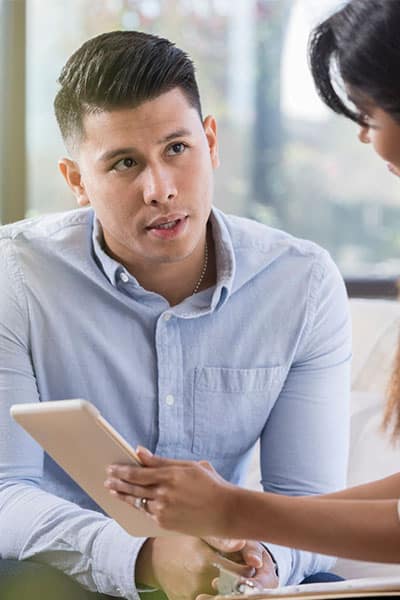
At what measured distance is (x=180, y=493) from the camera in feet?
3.90

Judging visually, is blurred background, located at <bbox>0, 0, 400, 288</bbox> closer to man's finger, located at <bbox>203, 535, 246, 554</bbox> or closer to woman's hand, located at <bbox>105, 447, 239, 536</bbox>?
man's finger, located at <bbox>203, 535, 246, 554</bbox>

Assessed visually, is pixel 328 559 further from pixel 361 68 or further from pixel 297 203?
pixel 297 203

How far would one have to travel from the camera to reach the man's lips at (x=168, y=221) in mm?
1658

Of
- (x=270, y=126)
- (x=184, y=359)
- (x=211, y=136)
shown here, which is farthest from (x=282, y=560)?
(x=270, y=126)

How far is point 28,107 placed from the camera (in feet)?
12.1

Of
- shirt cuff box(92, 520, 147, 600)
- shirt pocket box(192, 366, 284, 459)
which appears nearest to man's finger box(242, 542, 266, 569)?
shirt cuff box(92, 520, 147, 600)

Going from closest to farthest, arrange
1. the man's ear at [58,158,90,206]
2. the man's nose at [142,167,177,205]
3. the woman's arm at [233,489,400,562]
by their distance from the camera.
Answer: the woman's arm at [233,489,400,562] < the man's nose at [142,167,177,205] < the man's ear at [58,158,90,206]

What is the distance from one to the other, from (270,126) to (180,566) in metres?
2.77

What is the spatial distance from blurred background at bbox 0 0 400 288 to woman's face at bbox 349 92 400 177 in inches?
102

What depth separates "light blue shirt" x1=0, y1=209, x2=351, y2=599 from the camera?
1.73 meters

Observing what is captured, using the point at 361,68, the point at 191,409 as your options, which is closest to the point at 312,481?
the point at 191,409

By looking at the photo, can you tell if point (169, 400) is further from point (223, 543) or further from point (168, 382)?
point (223, 543)

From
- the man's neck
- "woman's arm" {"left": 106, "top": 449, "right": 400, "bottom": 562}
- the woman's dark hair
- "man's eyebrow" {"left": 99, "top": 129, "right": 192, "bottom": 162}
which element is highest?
the woman's dark hair

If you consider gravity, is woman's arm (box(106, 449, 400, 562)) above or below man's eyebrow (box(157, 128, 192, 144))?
below
